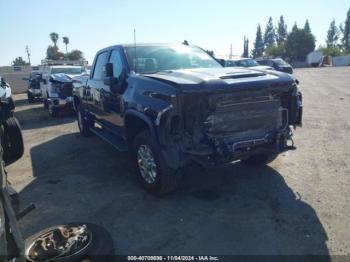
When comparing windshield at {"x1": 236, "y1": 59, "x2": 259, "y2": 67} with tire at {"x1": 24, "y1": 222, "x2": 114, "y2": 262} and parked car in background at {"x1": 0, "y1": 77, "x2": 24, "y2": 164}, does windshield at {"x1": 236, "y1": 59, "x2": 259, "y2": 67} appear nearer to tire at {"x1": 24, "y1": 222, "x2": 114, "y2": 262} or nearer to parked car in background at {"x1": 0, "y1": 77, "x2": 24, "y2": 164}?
parked car in background at {"x1": 0, "y1": 77, "x2": 24, "y2": 164}

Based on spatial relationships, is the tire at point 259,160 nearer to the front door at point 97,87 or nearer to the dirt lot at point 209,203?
the dirt lot at point 209,203

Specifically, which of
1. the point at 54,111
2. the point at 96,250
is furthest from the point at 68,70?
the point at 96,250

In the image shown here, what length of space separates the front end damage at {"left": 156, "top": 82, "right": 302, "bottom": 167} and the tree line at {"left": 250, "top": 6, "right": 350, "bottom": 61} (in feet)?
289

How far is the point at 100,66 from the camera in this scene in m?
6.87

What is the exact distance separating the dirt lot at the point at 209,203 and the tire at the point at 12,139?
370 mm

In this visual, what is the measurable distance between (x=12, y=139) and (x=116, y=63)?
7.28 ft

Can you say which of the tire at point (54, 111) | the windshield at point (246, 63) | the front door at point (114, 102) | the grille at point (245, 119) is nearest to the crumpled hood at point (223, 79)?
the grille at point (245, 119)

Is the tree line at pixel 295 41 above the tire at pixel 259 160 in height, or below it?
above

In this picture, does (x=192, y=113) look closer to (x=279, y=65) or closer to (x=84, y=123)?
(x=84, y=123)

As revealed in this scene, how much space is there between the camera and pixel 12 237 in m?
2.42

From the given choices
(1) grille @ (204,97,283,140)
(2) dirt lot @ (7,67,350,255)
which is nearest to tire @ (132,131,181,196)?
(2) dirt lot @ (7,67,350,255)

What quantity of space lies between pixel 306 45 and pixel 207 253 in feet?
300

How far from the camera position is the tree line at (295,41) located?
282ft

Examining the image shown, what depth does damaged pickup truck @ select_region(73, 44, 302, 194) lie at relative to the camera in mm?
4055
